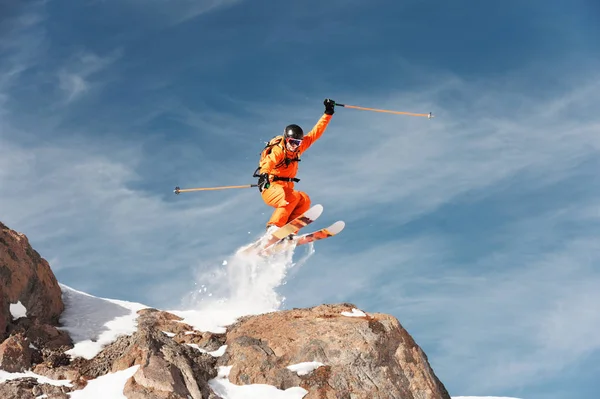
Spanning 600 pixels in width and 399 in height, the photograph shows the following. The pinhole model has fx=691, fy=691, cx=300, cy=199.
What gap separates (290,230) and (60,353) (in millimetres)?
8145

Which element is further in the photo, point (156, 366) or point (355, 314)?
point (355, 314)

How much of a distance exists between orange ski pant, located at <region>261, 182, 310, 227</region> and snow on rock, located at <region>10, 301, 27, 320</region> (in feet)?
25.0

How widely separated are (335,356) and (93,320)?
687cm

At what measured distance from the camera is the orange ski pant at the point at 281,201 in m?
21.3

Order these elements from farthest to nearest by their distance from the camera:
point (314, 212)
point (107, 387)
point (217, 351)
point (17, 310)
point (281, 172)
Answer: point (314, 212) → point (281, 172) → point (17, 310) → point (217, 351) → point (107, 387)

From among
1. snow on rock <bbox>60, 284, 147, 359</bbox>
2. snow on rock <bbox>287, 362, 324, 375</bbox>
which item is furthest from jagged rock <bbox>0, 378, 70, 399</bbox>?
snow on rock <bbox>287, 362, 324, 375</bbox>

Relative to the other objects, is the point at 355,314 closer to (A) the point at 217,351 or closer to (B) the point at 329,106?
(A) the point at 217,351

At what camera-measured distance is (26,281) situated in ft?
59.4

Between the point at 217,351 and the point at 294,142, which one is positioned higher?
the point at 294,142

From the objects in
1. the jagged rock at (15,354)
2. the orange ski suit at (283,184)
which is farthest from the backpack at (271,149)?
the jagged rock at (15,354)

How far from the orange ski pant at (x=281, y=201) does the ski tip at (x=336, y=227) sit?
1238 millimetres

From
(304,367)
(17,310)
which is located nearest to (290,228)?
(304,367)

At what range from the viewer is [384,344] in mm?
16406

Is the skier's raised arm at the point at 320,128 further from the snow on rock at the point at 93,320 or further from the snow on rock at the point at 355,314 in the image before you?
the snow on rock at the point at 93,320
